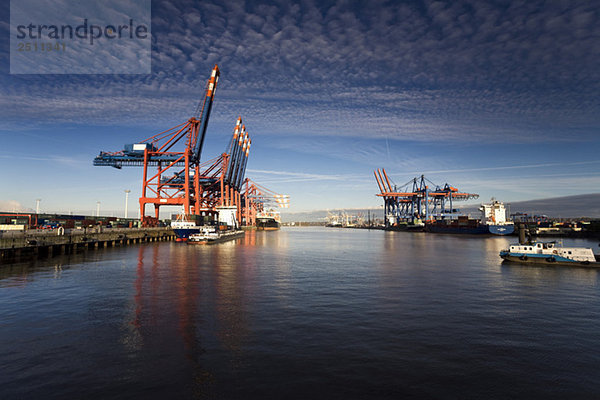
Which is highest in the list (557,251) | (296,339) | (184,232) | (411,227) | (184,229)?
(184,229)

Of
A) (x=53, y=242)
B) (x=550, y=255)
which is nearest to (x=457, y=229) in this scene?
(x=550, y=255)

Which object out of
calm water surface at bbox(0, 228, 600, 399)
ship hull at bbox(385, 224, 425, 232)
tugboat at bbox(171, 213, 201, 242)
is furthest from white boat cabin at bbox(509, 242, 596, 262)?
ship hull at bbox(385, 224, 425, 232)

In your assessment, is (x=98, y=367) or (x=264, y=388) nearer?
(x=264, y=388)

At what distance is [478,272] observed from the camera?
33.2m

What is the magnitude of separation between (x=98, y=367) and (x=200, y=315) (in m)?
6.29

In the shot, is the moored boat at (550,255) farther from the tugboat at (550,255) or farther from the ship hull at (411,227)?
the ship hull at (411,227)

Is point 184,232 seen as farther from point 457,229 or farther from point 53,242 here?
point 457,229

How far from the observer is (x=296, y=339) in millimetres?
13594

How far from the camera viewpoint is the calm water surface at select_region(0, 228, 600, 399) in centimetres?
973

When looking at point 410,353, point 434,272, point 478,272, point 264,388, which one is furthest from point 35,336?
point 478,272

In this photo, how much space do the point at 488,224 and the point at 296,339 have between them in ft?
427

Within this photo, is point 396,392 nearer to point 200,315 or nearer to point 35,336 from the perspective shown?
point 200,315

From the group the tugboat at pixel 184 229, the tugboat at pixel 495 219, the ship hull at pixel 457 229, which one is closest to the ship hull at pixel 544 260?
the tugboat at pixel 184 229

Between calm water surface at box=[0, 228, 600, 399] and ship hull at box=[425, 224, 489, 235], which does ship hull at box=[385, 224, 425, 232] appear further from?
calm water surface at box=[0, 228, 600, 399]
